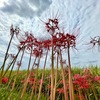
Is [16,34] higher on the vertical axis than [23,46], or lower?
higher

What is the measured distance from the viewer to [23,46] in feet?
13.4

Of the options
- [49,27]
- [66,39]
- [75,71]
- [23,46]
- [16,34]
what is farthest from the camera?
[75,71]

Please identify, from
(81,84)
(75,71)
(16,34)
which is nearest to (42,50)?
(16,34)

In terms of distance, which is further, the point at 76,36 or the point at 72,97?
the point at 76,36

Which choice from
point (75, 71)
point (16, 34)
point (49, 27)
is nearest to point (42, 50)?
point (16, 34)

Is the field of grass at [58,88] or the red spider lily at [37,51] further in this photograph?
the field of grass at [58,88]

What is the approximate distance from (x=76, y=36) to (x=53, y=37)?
302mm

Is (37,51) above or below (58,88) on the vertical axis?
below

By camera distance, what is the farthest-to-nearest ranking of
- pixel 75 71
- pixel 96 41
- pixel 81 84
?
pixel 75 71, pixel 81 84, pixel 96 41

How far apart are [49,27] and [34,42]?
881mm

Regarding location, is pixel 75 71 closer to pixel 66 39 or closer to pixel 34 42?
pixel 34 42

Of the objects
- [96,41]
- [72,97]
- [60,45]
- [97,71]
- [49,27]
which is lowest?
[72,97]

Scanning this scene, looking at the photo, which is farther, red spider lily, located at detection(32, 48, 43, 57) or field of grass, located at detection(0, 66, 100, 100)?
field of grass, located at detection(0, 66, 100, 100)

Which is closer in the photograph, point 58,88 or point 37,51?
point 37,51
